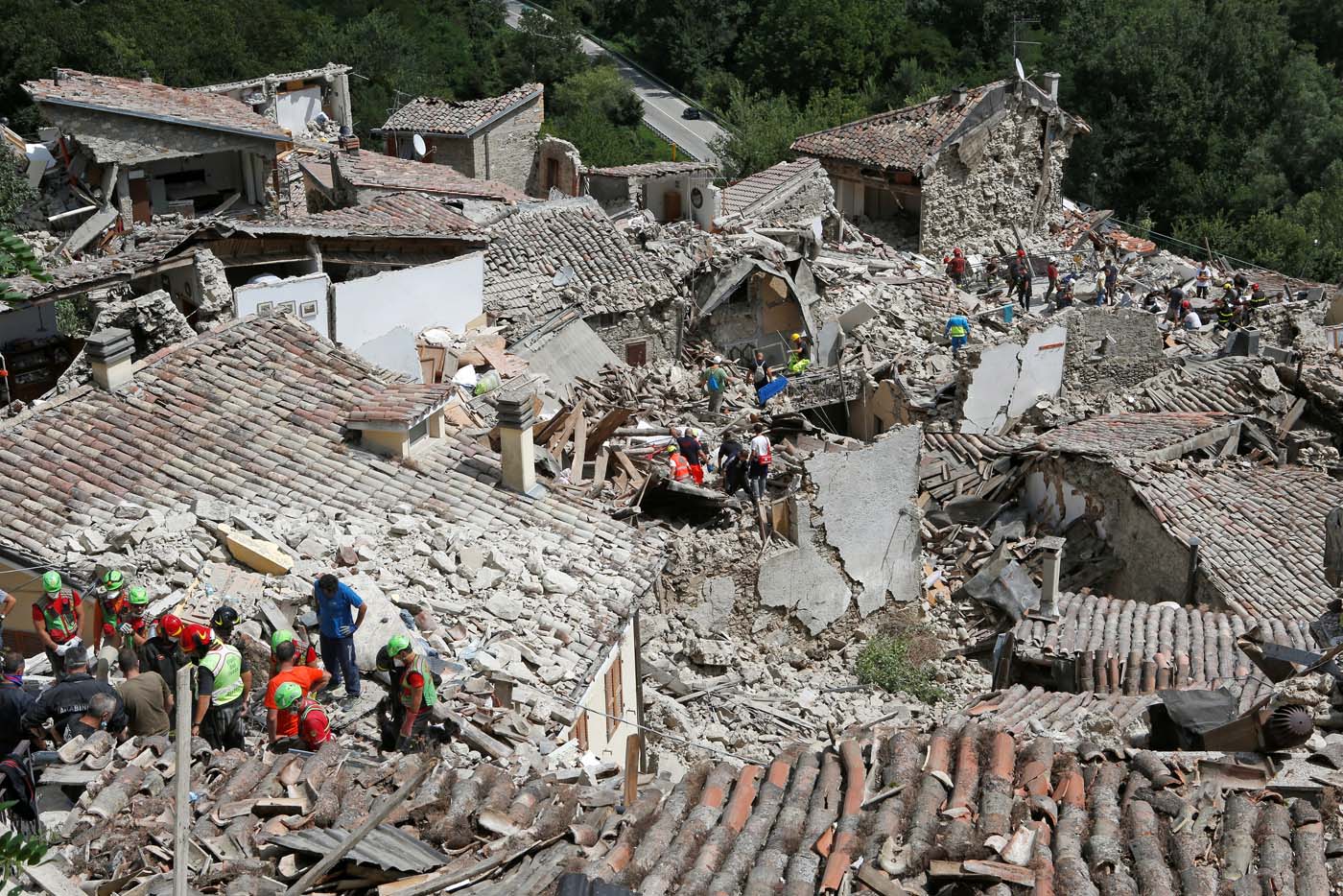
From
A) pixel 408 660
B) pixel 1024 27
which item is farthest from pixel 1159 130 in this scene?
pixel 408 660

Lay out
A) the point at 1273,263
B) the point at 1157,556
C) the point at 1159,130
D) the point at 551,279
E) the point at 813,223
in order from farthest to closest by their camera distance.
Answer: the point at 1159,130 → the point at 1273,263 → the point at 813,223 → the point at 551,279 → the point at 1157,556

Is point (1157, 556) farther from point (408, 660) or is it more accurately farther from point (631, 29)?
point (631, 29)

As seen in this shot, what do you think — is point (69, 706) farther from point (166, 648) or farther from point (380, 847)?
point (380, 847)

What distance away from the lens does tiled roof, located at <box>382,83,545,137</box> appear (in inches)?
1475

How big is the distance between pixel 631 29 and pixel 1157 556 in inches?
2062

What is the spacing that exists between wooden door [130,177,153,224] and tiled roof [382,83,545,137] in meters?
10.2

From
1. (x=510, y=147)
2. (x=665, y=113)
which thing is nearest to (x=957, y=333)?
(x=510, y=147)

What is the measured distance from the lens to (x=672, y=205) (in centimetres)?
3094

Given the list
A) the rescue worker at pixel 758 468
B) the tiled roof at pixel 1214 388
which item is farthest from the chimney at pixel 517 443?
the tiled roof at pixel 1214 388

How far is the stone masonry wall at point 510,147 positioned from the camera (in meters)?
37.8

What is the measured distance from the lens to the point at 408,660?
→ 9.37 metres

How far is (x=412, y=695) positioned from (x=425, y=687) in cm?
10

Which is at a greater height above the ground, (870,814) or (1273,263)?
(870,814)

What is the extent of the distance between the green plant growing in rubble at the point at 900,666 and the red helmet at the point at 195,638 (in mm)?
8759
